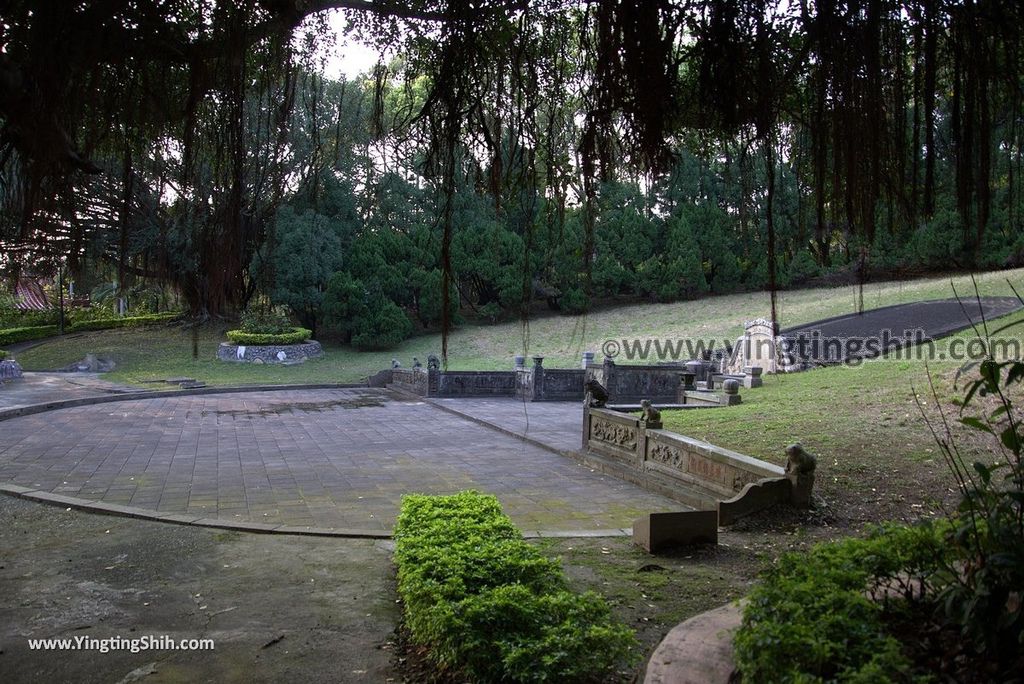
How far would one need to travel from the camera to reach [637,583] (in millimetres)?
5082

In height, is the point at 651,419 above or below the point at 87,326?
below

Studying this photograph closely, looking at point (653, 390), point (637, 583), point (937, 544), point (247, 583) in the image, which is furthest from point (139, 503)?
point (653, 390)

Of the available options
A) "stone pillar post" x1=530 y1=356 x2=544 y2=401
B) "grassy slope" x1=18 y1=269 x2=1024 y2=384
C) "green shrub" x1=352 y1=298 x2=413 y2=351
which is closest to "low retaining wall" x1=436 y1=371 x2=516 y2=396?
"stone pillar post" x1=530 y1=356 x2=544 y2=401

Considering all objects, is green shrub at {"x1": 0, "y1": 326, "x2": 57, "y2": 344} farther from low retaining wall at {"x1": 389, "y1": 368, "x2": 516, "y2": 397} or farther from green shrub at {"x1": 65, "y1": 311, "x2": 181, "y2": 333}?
low retaining wall at {"x1": 389, "y1": 368, "x2": 516, "y2": 397}

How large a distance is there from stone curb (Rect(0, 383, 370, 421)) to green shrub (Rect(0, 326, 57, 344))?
45.2 ft

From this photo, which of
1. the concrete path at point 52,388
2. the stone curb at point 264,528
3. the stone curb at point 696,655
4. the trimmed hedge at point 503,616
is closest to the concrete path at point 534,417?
the stone curb at point 264,528

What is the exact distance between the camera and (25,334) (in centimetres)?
3020

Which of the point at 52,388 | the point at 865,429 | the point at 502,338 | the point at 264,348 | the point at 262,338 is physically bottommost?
the point at 52,388

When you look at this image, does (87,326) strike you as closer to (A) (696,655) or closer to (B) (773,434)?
(B) (773,434)

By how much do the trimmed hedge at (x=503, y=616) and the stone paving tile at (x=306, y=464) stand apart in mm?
981

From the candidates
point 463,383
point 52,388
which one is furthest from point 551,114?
point 52,388

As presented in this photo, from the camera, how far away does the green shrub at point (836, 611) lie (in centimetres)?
209

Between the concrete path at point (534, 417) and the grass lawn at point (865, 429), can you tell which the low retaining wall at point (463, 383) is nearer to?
the concrete path at point (534, 417)

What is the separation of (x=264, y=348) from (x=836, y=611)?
26.9 meters
